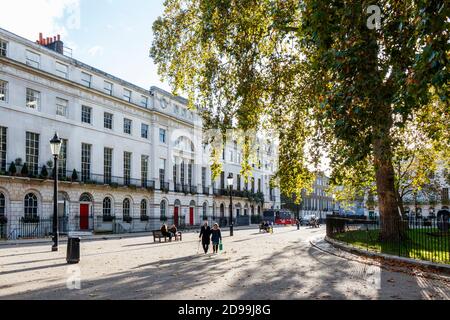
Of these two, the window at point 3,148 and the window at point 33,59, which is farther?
the window at point 33,59

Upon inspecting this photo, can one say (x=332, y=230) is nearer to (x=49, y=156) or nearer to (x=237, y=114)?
(x=237, y=114)

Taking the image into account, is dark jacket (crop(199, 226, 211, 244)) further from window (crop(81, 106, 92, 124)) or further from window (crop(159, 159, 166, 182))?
window (crop(159, 159, 166, 182))

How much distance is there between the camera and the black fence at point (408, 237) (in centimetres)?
1347

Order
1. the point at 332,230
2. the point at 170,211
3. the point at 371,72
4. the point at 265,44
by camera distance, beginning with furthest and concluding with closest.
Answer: the point at 170,211 → the point at 332,230 → the point at 265,44 → the point at 371,72

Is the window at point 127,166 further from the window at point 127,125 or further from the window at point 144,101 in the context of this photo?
the window at point 144,101

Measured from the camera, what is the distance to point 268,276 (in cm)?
1134

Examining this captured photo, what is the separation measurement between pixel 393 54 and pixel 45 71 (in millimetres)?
29003

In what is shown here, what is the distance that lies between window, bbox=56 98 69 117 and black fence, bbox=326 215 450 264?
22.3 meters

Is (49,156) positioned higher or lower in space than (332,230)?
higher

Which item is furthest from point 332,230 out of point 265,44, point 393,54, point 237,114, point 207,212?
point 207,212

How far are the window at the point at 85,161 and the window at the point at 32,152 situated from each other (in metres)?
4.62

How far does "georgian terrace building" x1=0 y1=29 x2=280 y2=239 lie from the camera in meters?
30.7

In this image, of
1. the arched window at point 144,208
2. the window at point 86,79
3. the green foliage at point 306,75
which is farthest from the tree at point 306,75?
the arched window at point 144,208

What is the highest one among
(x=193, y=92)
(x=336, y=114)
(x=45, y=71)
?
(x=45, y=71)
